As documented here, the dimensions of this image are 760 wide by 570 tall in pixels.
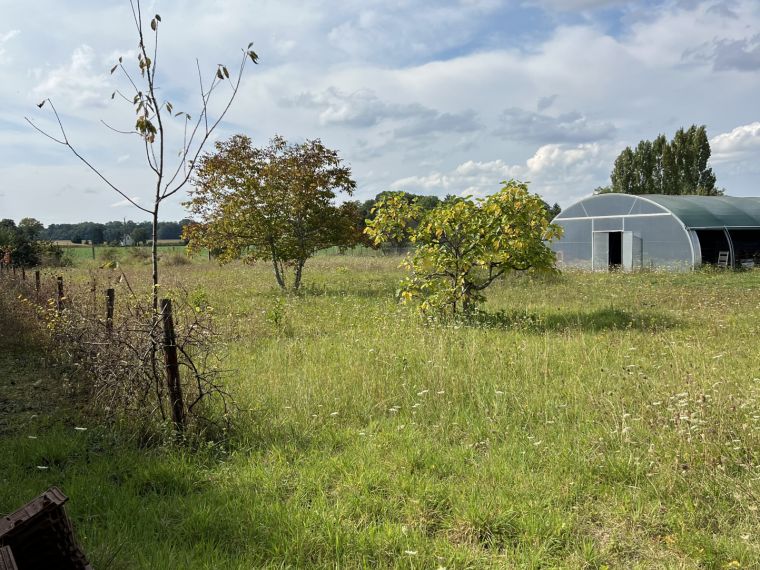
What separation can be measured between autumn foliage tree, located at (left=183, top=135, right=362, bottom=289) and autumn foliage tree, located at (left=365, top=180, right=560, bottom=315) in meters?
6.98

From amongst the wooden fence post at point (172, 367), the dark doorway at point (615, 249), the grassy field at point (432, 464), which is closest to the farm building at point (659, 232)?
the dark doorway at point (615, 249)

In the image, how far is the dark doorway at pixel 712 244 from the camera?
22438mm

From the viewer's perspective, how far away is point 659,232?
75.9 feet

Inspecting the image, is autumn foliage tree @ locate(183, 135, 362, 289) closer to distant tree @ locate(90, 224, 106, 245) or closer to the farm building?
the farm building

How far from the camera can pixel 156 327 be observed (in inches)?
192

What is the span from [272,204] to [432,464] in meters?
14.1

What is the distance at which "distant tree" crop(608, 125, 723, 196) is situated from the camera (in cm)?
4281

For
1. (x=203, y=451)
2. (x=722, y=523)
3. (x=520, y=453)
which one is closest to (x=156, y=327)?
(x=203, y=451)

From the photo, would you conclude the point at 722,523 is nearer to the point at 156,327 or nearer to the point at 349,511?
the point at 349,511

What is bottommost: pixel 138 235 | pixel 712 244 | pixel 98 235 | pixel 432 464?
pixel 432 464

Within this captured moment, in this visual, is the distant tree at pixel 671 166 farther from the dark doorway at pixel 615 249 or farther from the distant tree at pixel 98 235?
the distant tree at pixel 98 235

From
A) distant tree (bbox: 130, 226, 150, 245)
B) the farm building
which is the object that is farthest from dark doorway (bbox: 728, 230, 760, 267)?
distant tree (bbox: 130, 226, 150, 245)

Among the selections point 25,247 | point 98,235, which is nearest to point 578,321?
point 25,247

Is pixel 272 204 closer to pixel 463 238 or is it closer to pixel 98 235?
pixel 463 238
